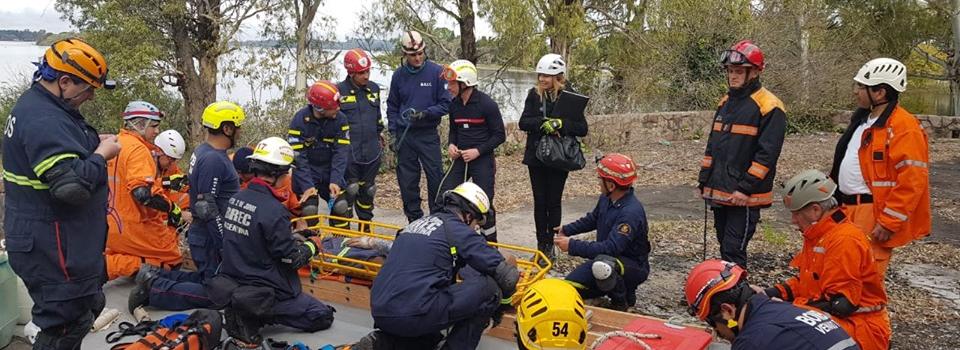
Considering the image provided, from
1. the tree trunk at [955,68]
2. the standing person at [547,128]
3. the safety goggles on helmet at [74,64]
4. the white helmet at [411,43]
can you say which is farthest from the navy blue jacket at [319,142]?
the tree trunk at [955,68]

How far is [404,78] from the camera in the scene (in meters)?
7.06

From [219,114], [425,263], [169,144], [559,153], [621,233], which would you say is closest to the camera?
[425,263]

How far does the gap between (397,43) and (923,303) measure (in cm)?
1292

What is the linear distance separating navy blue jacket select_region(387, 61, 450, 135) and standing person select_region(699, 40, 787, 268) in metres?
2.74

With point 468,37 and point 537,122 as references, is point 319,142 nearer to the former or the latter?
point 537,122

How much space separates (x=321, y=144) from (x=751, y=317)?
4604mm

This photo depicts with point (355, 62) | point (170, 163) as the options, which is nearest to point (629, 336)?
point (170, 163)

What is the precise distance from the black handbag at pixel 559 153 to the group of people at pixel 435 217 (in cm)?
9

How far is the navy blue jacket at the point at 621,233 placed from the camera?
188 inches

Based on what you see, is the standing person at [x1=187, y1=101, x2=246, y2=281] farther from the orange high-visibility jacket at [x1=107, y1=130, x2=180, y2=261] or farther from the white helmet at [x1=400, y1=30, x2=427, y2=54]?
the white helmet at [x1=400, y1=30, x2=427, y2=54]

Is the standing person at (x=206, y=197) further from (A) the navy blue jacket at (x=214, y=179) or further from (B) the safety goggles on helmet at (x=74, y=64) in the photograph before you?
(B) the safety goggles on helmet at (x=74, y=64)

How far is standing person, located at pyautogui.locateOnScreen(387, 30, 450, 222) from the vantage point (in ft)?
22.4

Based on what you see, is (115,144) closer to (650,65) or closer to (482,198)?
(482,198)

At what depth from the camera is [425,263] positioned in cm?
386
